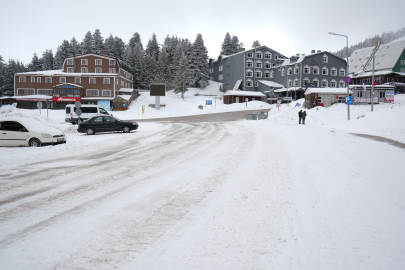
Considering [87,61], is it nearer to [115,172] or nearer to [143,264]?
[115,172]

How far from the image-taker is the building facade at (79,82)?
57.6 metres

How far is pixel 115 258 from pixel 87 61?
2578 inches

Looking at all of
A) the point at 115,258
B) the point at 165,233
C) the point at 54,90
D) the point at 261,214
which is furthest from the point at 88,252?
the point at 54,90

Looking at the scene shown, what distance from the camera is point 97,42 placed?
86062 millimetres

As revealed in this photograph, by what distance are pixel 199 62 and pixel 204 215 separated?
76.1 m

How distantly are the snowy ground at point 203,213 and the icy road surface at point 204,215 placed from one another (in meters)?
0.02

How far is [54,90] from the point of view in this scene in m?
57.2

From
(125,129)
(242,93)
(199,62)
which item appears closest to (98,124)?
(125,129)

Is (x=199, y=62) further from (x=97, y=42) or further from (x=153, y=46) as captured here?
(x=97, y=42)

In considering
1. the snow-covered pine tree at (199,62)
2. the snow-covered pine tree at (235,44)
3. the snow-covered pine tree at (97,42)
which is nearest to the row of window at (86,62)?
the snow-covered pine tree at (199,62)

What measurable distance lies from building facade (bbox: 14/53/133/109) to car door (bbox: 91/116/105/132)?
4032 centimetres

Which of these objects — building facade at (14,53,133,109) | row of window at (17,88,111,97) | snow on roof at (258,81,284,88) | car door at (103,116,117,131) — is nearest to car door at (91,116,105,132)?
car door at (103,116,117,131)

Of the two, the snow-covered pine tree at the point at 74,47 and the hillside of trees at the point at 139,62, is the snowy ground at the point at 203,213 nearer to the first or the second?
the hillside of trees at the point at 139,62

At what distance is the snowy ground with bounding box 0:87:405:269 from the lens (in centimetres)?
358
